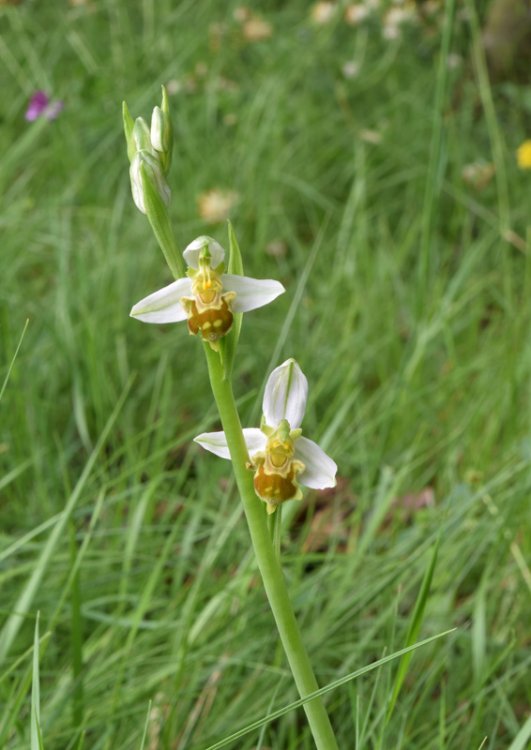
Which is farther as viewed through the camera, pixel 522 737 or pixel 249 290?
pixel 522 737

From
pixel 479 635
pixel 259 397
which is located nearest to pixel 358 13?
pixel 259 397

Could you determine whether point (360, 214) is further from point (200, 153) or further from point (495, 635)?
point (495, 635)

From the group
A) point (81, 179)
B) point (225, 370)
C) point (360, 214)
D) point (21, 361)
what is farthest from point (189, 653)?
point (81, 179)

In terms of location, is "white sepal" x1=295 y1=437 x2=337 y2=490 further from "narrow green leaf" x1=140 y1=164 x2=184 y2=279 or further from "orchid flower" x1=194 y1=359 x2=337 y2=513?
"narrow green leaf" x1=140 y1=164 x2=184 y2=279

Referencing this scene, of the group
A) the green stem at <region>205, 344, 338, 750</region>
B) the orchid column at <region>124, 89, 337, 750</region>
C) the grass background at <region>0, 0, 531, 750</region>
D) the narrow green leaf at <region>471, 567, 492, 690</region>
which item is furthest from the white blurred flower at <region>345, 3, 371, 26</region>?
the green stem at <region>205, 344, 338, 750</region>

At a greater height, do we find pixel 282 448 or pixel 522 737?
pixel 282 448

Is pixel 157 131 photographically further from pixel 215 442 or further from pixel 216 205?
pixel 216 205
